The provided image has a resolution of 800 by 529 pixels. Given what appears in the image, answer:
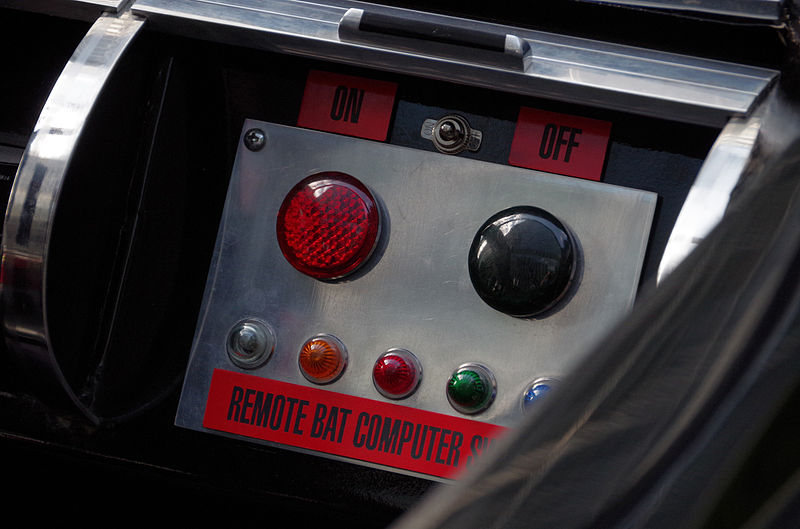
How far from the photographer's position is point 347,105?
4.12 ft

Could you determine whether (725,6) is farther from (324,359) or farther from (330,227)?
(324,359)

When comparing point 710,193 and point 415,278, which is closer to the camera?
point 710,193

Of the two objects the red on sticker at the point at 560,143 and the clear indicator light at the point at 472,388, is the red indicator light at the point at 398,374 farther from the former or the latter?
the red on sticker at the point at 560,143

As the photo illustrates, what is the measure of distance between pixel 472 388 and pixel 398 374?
0.36ft

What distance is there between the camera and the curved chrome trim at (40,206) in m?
1.10

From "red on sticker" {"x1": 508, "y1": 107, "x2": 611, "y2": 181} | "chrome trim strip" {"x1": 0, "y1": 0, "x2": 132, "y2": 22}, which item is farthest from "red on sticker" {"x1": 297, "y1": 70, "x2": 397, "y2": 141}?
"chrome trim strip" {"x1": 0, "y1": 0, "x2": 132, "y2": 22}

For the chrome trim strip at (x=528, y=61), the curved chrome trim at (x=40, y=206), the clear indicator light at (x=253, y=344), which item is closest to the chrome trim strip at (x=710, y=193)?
the chrome trim strip at (x=528, y=61)

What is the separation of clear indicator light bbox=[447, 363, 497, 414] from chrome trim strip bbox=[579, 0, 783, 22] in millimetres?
540

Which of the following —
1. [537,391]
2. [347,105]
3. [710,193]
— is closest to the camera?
[710,193]

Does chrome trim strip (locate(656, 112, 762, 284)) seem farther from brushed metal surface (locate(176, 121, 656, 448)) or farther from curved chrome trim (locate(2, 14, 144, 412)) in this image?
curved chrome trim (locate(2, 14, 144, 412))

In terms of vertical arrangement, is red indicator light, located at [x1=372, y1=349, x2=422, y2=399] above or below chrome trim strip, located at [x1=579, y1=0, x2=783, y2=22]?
below

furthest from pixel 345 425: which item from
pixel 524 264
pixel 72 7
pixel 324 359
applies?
pixel 72 7

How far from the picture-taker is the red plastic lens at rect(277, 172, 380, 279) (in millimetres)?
1188

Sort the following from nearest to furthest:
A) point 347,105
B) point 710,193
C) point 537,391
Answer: point 710,193 → point 537,391 → point 347,105
